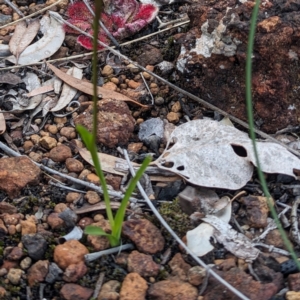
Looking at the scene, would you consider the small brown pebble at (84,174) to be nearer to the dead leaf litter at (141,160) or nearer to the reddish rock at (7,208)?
the dead leaf litter at (141,160)

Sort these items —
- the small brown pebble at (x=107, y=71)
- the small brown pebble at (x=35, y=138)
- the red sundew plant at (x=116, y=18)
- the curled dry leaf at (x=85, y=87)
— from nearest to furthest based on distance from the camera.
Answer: the small brown pebble at (x=35, y=138) < the curled dry leaf at (x=85, y=87) < the small brown pebble at (x=107, y=71) < the red sundew plant at (x=116, y=18)

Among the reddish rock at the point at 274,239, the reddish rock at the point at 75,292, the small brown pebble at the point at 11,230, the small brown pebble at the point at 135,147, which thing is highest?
the small brown pebble at the point at 135,147

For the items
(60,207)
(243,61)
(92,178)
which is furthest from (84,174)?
(243,61)

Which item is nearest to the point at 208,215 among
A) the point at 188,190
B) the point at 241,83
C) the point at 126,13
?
the point at 188,190

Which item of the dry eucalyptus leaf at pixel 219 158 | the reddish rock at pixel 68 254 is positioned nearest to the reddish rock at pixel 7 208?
the reddish rock at pixel 68 254

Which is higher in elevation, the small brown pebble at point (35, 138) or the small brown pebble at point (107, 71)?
the small brown pebble at point (107, 71)

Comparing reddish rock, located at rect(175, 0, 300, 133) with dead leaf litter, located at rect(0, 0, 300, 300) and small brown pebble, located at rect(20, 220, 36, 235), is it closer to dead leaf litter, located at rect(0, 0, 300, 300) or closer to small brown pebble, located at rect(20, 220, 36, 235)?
dead leaf litter, located at rect(0, 0, 300, 300)

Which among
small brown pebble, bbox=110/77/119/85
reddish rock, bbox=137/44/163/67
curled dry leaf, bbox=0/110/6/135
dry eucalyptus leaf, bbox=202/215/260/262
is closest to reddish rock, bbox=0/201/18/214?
curled dry leaf, bbox=0/110/6/135

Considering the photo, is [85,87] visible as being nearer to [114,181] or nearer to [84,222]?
[114,181]
